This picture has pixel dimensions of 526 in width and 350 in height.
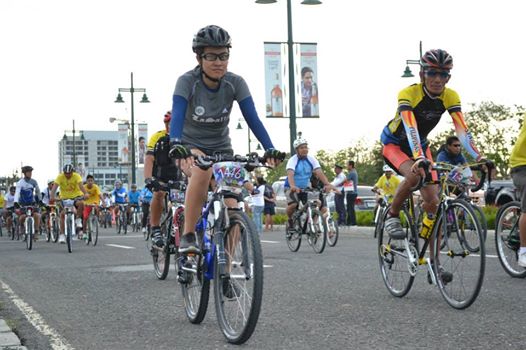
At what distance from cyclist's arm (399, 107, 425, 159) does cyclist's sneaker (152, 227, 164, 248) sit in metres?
3.47

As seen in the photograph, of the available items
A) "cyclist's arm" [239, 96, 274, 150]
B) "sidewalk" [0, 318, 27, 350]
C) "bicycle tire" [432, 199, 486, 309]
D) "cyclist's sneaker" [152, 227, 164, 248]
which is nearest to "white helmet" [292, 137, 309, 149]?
"cyclist's sneaker" [152, 227, 164, 248]

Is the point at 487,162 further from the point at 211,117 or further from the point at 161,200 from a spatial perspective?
the point at 161,200

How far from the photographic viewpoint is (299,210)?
48.0 ft

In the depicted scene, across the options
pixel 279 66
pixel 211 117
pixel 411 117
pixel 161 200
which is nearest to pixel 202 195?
pixel 211 117

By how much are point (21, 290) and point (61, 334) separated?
3288mm

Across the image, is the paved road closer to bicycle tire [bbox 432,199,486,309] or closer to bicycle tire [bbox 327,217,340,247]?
bicycle tire [bbox 432,199,486,309]

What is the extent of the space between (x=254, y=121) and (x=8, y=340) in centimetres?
222

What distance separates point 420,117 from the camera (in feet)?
23.2

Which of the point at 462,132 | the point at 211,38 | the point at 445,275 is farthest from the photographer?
the point at 462,132

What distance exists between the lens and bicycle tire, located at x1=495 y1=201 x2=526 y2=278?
28.5ft

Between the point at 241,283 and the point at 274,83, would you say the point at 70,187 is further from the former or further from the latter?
the point at 241,283

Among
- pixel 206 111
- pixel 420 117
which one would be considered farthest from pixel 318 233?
pixel 206 111

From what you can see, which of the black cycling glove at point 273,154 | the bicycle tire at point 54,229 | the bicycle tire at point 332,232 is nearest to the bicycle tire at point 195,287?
the black cycling glove at point 273,154

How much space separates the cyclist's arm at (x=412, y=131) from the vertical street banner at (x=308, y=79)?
728 inches
